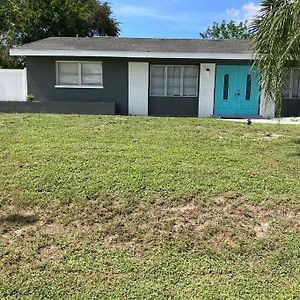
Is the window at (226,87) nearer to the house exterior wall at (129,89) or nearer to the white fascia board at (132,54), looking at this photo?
the house exterior wall at (129,89)

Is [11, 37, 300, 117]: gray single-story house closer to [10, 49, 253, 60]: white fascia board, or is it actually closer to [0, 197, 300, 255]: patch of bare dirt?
[10, 49, 253, 60]: white fascia board

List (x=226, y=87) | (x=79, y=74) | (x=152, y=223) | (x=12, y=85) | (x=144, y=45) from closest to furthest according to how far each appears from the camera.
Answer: (x=152, y=223), (x=79, y=74), (x=226, y=87), (x=144, y=45), (x=12, y=85)

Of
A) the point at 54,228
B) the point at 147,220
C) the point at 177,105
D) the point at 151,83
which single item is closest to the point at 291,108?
the point at 177,105

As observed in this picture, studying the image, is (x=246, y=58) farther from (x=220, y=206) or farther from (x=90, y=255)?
(x=90, y=255)

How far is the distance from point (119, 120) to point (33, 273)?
22.5 ft

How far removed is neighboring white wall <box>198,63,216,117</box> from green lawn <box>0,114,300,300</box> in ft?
33.1

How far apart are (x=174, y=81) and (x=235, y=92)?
106 inches

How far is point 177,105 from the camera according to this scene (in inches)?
701

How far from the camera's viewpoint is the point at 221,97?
58.5 feet

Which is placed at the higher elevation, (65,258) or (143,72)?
(143,72)

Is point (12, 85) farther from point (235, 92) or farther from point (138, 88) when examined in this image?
point (235, 92)

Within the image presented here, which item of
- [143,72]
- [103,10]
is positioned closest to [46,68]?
[143,72]

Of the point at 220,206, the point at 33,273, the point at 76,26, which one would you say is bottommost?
the point at 33,273

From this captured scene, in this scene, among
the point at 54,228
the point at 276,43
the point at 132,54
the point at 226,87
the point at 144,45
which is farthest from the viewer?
the point at 144,45
